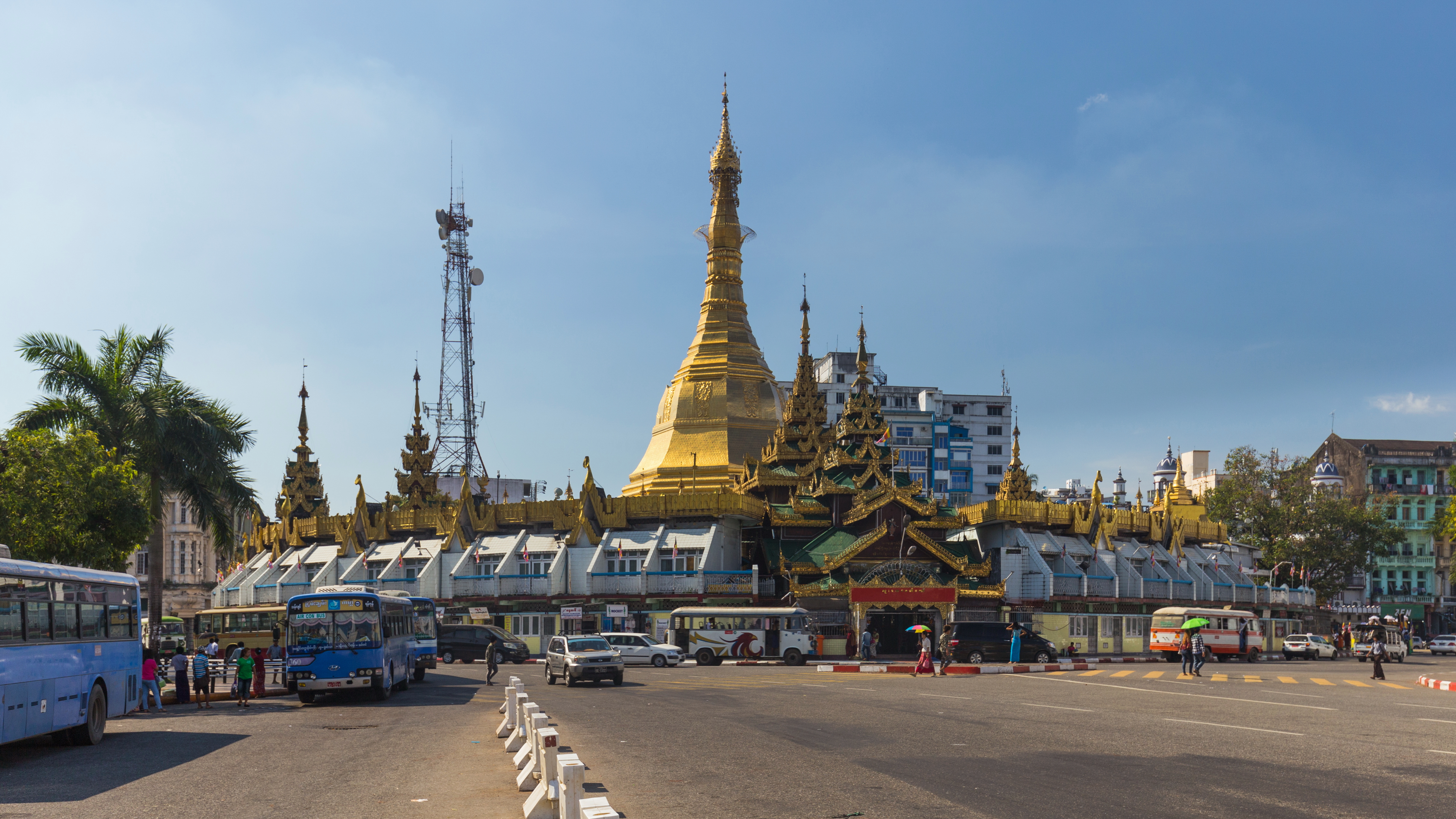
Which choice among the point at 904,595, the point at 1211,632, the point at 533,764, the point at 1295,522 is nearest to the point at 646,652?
the point at 904,595

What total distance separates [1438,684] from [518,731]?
85.7 ft

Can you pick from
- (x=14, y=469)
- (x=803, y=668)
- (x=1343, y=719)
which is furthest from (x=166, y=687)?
(x=1343, y=719)

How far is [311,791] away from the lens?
13.6 meters

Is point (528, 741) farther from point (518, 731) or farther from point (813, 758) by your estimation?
point (813, 758)

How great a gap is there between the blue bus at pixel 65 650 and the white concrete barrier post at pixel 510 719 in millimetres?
6444

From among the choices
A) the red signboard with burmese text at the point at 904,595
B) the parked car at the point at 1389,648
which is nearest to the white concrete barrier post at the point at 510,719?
the red signboard with burmese text at the point at 904,595

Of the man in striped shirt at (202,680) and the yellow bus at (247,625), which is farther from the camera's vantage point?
the yellow bus at (247,625)

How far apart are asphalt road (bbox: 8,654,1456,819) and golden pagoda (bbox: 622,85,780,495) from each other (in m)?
38.3

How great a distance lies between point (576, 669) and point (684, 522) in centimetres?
2445

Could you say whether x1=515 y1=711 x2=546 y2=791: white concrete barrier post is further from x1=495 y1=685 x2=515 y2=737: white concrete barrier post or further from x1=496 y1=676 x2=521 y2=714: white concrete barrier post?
x1=495 y1=685 x2=515 y2=737: white concrete barrier post

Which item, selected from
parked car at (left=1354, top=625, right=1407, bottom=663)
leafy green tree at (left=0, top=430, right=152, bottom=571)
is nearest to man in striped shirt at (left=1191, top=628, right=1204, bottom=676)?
parked car at (left=1354, top=625, right=1407, bottom=663)

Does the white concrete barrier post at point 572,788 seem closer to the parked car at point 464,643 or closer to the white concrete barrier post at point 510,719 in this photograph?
the white concrete barrier post at point 510,719

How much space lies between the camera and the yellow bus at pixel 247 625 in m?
49.8

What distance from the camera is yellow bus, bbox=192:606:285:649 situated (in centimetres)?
4981
